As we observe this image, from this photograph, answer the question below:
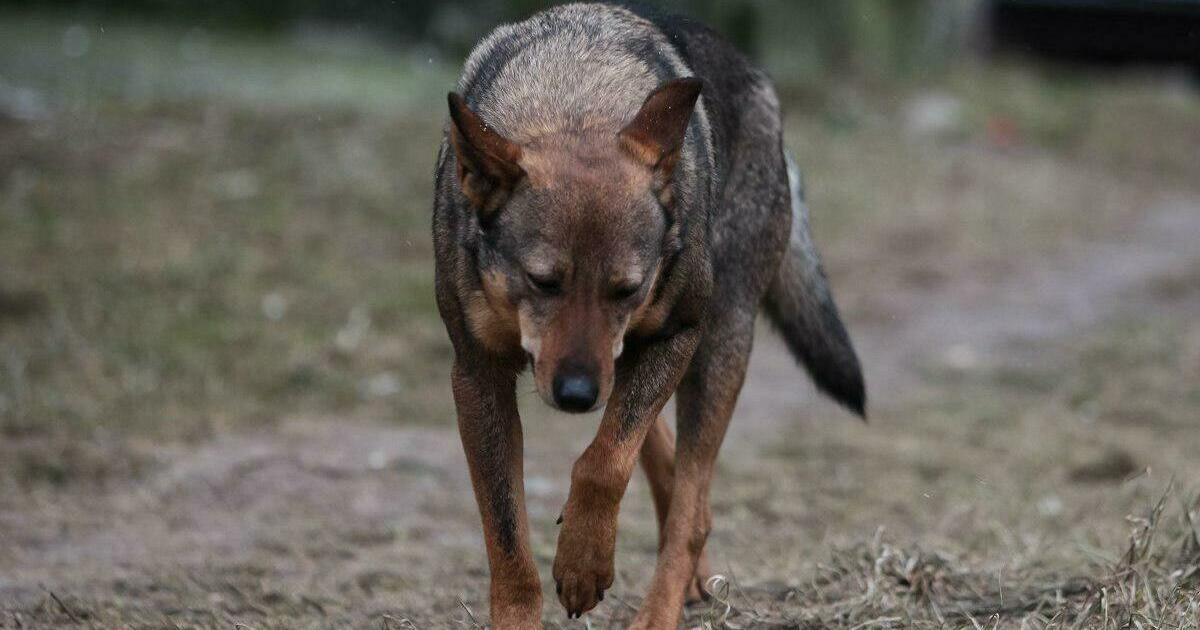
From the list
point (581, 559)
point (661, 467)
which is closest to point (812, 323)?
point (661, 467)

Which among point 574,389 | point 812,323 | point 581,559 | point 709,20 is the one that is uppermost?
point 574,389

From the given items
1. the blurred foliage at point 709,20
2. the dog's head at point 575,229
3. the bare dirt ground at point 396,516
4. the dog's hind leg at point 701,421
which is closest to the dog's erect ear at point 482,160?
the dog's head at point 575,229

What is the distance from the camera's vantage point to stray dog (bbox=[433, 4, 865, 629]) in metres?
3.73

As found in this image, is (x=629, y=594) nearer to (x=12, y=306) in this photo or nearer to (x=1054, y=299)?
(x=12, y=306)

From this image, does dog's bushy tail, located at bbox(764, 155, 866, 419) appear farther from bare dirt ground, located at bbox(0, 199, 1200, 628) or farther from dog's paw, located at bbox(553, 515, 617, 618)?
dog's paw, located at bbox(553, 515, 617, 618)

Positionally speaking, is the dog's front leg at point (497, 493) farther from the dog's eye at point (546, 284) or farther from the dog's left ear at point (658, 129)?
the dog's left ear at point (658, 129)

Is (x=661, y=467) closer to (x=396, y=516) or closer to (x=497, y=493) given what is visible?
(x=497, y=493)

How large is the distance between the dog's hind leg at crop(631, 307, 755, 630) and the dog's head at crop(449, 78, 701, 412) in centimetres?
77

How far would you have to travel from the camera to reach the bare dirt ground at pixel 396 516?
477 centimetres

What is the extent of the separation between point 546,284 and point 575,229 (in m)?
0.15

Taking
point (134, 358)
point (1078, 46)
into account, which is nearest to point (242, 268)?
point (134, 358)

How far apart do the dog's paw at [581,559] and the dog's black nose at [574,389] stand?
0.49 metres

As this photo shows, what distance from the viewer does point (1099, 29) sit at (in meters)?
16.4

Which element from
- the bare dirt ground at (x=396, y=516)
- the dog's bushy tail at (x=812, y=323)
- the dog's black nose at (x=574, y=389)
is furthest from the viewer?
the dog's bushy tail at (x=812, y=323)
